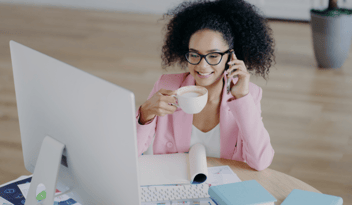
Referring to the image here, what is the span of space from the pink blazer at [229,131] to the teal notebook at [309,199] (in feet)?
0.76

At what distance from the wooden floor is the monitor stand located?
1.80m

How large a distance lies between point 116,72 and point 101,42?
3.86 ft

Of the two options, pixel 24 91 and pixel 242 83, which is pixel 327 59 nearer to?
pixel 242 83

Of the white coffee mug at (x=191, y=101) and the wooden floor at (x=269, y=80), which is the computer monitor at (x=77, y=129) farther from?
the wooden floor at (x=269, y=80)

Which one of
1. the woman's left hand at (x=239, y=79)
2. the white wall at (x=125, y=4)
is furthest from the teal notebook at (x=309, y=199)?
the white wall at (x=125, y=4)

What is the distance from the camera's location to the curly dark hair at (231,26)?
166 cm

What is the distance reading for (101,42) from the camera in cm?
549

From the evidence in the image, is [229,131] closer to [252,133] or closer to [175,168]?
[252,133]

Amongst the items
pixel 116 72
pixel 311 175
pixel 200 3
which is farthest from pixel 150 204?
pixel 116 72

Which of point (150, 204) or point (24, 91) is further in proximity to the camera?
point (150, 204)

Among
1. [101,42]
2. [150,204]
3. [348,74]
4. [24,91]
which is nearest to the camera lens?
[24,91]

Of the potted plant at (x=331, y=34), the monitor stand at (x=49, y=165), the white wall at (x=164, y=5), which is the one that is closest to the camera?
the monitor stand at (x=49, y=165)

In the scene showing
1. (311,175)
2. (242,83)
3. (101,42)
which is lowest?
(311,175)

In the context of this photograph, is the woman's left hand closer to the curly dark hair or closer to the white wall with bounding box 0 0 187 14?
the curly dark hair
